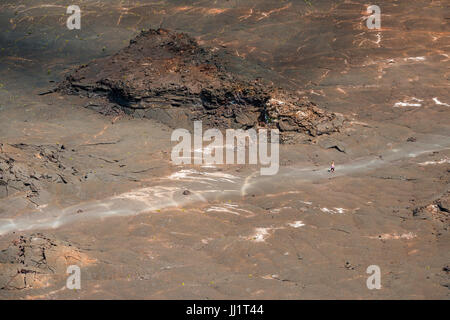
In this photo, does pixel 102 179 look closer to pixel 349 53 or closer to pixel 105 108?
pixel 105 108

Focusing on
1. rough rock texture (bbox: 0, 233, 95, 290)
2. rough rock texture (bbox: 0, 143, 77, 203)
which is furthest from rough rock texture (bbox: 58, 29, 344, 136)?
rough rock texture (bbox: 0, 233, 95, 290)

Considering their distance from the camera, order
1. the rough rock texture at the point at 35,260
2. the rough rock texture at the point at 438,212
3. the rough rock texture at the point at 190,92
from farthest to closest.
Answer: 1. the rough rock texture at the point at 190,92
2. the rough rock texture at the point at 438,212
3. the rough rock texture at the point at 35,260

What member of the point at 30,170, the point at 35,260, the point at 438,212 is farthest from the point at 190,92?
the point at 35,260

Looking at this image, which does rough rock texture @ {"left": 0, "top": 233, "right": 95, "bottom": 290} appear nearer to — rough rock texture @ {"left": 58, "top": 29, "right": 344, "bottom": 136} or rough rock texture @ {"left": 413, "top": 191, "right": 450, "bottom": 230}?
rough rock texture @ {"left": 413, "top": 191, "right": 450, "bottom": 230}

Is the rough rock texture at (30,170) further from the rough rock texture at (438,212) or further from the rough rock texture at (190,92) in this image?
the rough rock texture at (438,212)

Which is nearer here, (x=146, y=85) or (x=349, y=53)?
(x=146, y=85)

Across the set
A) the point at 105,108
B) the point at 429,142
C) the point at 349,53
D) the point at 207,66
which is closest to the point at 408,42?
the point at 349,53

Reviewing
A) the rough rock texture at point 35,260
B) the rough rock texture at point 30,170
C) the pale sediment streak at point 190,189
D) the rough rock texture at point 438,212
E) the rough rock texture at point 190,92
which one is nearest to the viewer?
the rough rock texture at point 35,260

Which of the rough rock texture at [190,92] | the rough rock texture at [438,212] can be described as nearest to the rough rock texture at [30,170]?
the rough rock texture at [190,92]
